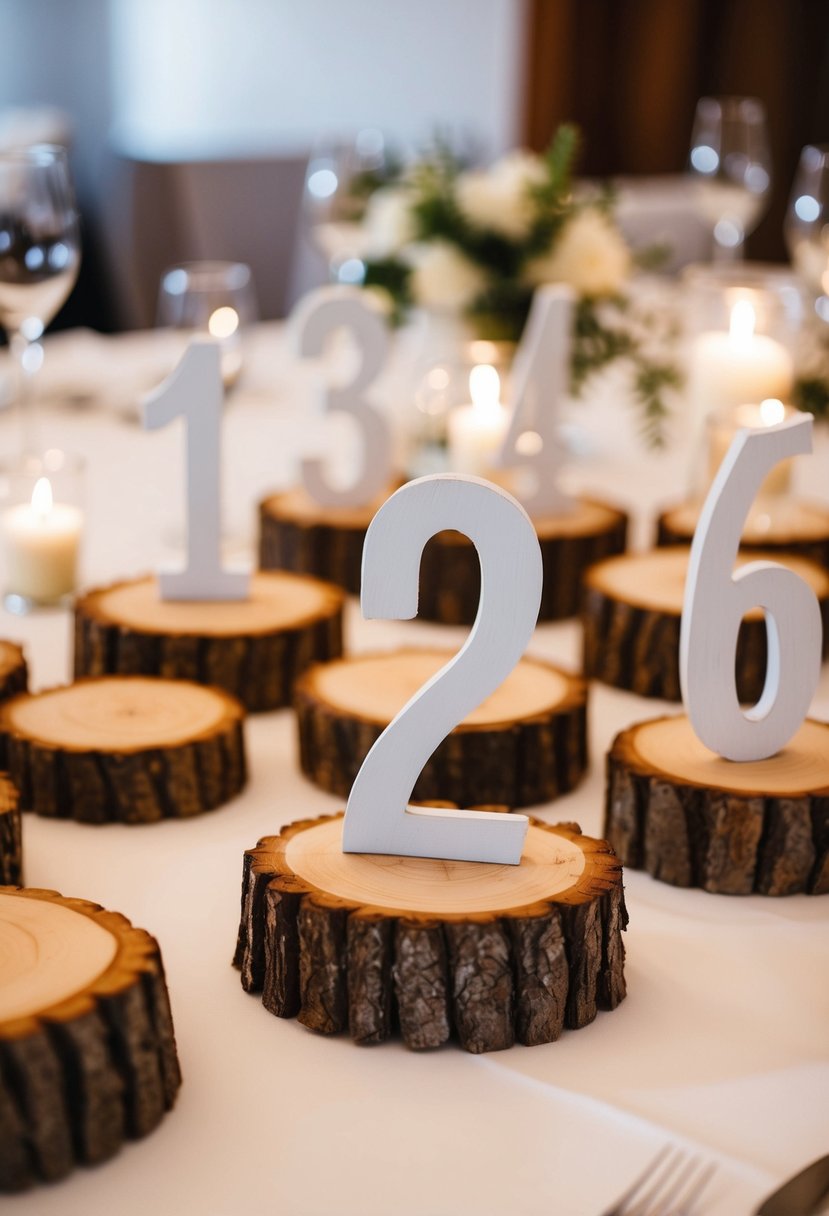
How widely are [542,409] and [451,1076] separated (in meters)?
1.08

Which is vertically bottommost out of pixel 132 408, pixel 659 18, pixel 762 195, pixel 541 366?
pixel 132 408

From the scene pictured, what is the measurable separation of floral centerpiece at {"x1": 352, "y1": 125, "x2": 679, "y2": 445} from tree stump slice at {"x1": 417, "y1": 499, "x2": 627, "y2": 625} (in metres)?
0.36

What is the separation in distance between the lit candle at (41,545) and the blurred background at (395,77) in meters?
2.95

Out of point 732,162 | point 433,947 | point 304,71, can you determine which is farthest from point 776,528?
point 304,71

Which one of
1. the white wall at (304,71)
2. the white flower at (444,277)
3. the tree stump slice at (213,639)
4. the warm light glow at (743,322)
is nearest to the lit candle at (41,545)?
Result: the tree stump slice at (213,639)

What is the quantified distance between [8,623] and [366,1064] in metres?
0.91

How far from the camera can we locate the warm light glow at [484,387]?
1.91 meters

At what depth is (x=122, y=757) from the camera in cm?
117

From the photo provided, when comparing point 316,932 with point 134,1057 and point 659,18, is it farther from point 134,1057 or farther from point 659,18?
point 659,18

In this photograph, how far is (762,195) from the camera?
111 inches

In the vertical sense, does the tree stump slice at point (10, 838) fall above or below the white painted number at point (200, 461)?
below

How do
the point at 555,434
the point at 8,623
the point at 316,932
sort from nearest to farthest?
the point at 316,932 → the point at 8,623 → the point at 555,434

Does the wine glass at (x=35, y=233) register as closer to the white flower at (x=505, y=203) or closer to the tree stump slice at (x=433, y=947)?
the white flower at (x=505, y=203)

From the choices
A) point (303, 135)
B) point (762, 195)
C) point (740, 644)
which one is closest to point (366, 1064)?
point (740, 644)
